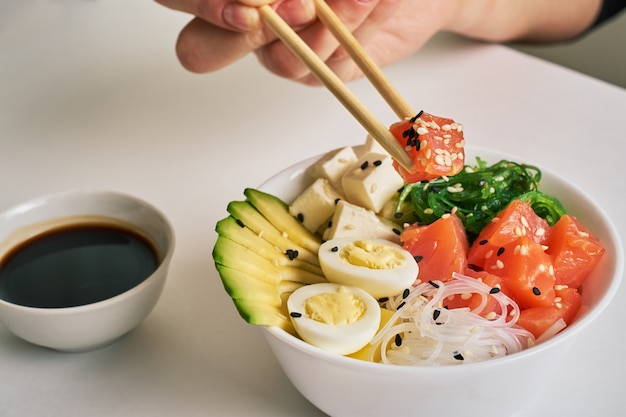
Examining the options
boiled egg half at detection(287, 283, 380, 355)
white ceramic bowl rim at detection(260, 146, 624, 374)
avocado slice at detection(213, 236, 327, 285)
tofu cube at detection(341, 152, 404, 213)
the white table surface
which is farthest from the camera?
tofu cube at detection(341, 152, 404, 213)

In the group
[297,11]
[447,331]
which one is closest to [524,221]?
[447,331]

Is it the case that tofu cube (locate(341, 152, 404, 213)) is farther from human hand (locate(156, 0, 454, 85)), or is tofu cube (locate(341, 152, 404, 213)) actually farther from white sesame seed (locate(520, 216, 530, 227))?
human hand (locate(156, 0, 454, 85))

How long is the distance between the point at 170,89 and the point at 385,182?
1.25m

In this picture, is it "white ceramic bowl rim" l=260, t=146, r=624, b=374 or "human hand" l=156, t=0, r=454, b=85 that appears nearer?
"white ceramic bowl rim" l=260, t=146, r=624, b=374

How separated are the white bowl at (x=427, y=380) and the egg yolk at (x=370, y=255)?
0.80 ft

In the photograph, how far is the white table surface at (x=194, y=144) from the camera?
4.94ft

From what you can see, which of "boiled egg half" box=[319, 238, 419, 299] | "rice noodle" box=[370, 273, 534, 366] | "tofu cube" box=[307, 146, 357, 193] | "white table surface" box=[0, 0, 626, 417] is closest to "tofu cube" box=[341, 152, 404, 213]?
"tofu cube" box=[307, 146, 357, 193]

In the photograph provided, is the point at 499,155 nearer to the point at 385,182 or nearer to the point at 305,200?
the point at 385,182

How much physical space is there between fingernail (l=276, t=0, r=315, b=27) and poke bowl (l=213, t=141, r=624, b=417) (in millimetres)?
892

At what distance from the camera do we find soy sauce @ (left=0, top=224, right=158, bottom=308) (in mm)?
1524

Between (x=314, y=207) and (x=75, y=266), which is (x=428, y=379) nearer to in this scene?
(x=314, y=207)

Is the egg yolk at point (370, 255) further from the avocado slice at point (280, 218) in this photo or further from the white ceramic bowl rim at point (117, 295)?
the white ceramic bowl rim at point (117, 295)

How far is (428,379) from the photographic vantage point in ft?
3.91

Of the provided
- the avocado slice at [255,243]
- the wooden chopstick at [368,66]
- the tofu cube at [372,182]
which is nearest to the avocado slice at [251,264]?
the avocado slice at [255,243]
